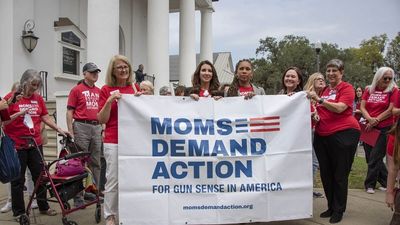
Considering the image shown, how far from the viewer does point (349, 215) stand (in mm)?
5336

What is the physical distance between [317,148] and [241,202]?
1.33 meters

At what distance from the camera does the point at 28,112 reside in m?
5.31

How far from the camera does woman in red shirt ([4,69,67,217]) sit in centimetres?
510

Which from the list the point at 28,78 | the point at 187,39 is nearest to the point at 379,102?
the point at 28,78

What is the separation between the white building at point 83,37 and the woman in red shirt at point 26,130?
13.7 feet

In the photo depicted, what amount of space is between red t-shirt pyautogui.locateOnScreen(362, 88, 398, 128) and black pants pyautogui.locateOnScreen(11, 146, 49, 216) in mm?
4761

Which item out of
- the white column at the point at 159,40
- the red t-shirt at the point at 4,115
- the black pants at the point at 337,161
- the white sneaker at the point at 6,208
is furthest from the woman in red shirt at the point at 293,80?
the white column at the point at 159,40

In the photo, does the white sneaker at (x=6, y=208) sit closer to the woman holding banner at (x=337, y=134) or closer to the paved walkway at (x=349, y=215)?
the paved walkway at (x=349, y=215)

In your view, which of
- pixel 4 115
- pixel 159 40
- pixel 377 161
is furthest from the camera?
pixel 159 40

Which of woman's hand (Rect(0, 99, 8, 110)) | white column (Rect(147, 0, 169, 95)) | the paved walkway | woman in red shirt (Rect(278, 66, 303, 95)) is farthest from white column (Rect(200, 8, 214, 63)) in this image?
woman's hand (Rect(0, 99, 8, 110))

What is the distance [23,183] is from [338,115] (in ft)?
12.6

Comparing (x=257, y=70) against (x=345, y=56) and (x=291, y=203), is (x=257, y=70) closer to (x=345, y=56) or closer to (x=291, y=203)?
(x=345, y=56)

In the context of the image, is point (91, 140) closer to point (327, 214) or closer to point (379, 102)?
point (327, 214)

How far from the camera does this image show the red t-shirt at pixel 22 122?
5248mm
